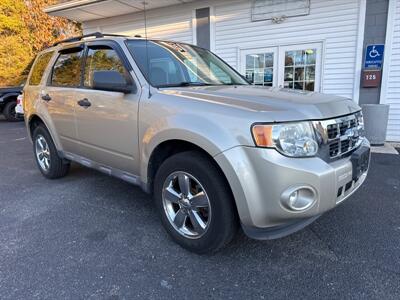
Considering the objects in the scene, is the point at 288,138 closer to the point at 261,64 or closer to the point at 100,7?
the point at 261,64

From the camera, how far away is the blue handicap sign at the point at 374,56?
655cm

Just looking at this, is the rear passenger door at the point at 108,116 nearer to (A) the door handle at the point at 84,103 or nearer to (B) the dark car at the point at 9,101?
(A) the door handle at the point at 84,103

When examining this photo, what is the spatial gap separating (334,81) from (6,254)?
7.15 meters

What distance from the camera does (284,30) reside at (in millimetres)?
7422

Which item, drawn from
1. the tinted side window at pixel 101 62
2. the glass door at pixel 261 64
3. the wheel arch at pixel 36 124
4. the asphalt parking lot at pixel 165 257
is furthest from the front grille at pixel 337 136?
the glass door at pixel 261 64

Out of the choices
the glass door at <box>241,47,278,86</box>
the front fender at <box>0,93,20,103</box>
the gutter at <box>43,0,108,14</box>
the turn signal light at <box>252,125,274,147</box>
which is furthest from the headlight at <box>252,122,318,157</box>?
the front fender at <box>0,93,20,103</box>

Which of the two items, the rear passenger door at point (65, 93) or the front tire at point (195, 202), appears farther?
the rear passenger door at point (65, 93)

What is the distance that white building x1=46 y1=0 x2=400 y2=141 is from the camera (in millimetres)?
6605

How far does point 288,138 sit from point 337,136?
48cm

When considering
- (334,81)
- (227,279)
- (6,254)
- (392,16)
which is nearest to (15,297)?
(6,254)

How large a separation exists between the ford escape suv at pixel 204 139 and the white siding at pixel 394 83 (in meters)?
4.81

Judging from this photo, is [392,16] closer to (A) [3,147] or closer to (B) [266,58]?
(B) [266,58]

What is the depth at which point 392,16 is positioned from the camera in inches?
249

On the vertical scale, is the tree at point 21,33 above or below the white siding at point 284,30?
above
